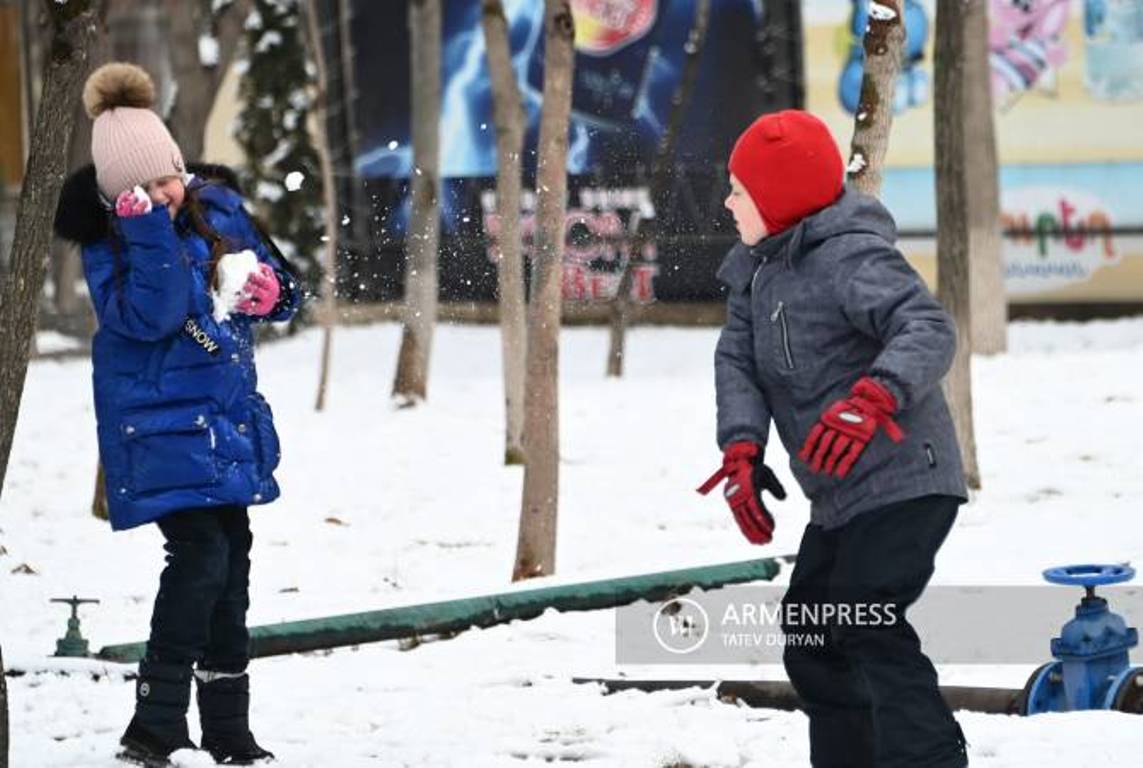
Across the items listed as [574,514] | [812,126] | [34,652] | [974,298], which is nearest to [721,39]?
[974,298]

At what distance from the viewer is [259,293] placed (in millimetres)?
5578

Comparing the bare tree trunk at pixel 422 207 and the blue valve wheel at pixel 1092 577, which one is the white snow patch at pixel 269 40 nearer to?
the bare tree trunk at pixel 422 207

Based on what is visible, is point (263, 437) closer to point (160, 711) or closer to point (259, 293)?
point (259, 293)

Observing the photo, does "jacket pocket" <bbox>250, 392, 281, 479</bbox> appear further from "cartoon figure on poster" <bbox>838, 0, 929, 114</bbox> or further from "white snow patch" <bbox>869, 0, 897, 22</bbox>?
"cartoon figure on poster" <bbox>838, 0, 929, 114</bbox>

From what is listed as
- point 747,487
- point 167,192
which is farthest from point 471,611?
point 747,487

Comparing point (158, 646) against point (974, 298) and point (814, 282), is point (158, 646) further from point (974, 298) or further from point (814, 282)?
point (974, 298)

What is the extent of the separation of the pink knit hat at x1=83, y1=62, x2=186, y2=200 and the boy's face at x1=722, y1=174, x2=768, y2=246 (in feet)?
4.72

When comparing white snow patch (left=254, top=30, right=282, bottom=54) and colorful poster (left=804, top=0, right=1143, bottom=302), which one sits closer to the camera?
colorful poster (left=804, top=0, right=1143, bottom=302)

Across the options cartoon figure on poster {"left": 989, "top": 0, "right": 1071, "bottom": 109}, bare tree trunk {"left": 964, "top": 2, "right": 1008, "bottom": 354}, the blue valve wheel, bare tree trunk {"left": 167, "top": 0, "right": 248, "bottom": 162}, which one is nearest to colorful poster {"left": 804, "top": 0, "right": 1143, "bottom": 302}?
cartoon figure on poster {"left": 989, "top": 0, "right": 1071, "bottom": 109}

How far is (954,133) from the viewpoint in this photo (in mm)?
12242

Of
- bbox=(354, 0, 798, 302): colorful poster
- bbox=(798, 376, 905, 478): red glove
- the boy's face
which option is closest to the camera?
bbox=(798, 376, 905, 478): red glove

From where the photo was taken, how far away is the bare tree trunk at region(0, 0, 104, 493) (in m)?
5.34

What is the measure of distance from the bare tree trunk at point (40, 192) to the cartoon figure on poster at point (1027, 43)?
17.5 metres

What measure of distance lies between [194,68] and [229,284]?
284 inches
